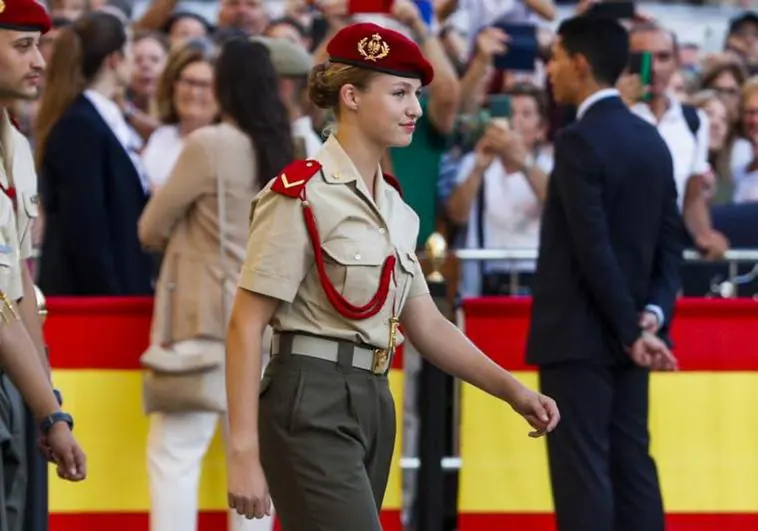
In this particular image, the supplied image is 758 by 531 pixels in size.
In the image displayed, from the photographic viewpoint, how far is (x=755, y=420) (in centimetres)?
742

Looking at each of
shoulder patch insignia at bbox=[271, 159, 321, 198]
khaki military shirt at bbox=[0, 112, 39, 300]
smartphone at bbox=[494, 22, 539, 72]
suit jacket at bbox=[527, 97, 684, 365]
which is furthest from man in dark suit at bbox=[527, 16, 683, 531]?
smartphone at bbox=[494, 22, 539, 72]

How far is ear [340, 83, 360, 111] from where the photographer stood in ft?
15.5

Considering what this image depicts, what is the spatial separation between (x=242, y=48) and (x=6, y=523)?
2433mm

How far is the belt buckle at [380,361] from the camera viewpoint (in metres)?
4.73

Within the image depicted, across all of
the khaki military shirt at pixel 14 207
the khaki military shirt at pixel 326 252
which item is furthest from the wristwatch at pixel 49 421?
the khaki military shirt at pixel 326 252

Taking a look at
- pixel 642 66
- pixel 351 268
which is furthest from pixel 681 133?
pixel 351 268

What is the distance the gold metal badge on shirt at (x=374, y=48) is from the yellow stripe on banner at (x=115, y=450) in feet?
9.34

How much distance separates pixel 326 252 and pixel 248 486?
0.67m

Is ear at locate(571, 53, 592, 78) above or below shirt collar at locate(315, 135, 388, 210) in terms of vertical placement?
above

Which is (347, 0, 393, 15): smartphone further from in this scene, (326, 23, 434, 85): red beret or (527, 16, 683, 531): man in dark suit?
(326, 23, 434, 85): red beret

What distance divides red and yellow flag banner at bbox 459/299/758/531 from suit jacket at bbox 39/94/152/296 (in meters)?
1.56

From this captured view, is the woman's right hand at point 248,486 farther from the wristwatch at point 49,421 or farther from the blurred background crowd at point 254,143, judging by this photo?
the blurred background crowd at point 254,143

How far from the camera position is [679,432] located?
745 cm

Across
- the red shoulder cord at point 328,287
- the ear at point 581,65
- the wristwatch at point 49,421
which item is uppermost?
the ear at point 581,65
